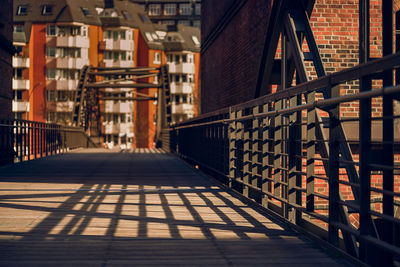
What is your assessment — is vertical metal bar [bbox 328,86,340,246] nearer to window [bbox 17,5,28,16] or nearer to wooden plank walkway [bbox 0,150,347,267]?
wooden plank walkway [bbox 0,150,347,267]

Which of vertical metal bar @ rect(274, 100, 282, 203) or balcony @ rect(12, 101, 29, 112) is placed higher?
balcony @ rect(12, 101, 29, 112)

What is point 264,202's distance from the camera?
21.0ft

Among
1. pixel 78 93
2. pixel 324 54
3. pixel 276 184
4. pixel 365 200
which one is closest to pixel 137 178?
pixel 324 54

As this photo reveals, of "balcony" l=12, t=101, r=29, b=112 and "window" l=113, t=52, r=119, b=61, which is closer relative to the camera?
"balcony" l=12, t=101, r=29, b=112

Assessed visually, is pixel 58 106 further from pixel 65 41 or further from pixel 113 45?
pixel 113 45

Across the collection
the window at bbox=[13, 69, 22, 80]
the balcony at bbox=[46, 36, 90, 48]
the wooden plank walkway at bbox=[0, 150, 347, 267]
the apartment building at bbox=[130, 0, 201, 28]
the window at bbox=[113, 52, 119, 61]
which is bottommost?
the wooden plank walkway at bbox=[0, 150, 347, 267]

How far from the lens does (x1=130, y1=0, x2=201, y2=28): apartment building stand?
86375 mm

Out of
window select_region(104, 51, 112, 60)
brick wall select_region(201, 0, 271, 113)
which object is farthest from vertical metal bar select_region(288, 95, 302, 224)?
window select_region(104, 51, 112, 60)

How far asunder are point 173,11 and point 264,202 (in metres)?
82.7

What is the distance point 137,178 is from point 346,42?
165 inches

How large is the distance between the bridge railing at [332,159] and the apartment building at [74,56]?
52.1 metres

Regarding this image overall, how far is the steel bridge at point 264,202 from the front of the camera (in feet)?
11.6

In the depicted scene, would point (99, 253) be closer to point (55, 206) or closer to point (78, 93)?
point (55, 206)

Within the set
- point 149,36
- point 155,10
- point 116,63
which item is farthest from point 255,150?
point 155,10
